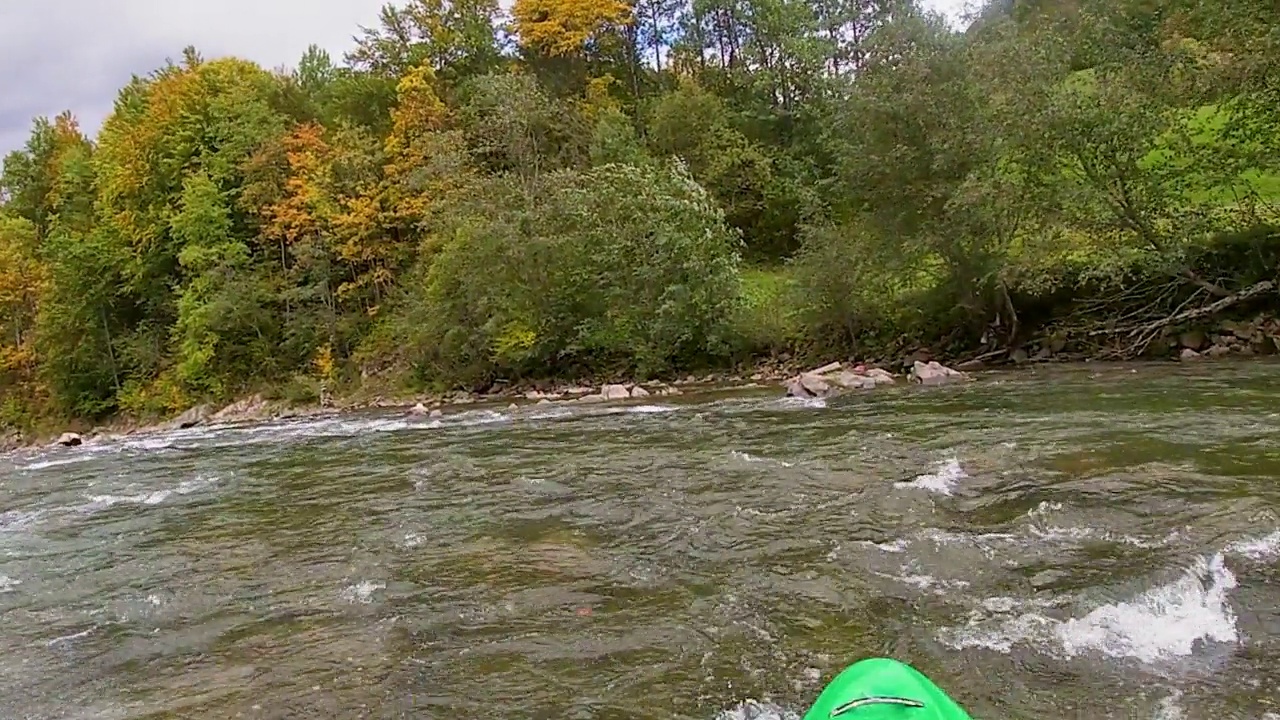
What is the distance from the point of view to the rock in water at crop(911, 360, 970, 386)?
19.6m

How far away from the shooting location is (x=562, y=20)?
41.7 metres

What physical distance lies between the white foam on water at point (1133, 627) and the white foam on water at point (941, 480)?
304cm

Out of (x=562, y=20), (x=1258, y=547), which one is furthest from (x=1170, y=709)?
(x=562, y=20)

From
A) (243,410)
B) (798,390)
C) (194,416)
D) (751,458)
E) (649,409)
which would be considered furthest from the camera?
(194,416)

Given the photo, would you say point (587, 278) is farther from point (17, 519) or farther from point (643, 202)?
point (17, 519)

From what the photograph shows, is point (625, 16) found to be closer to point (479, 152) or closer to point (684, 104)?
point (684, 104)

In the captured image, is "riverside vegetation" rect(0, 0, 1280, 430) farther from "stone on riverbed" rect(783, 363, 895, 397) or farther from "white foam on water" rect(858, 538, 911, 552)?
"white foam on water" rect(858, 538, 911, 552)

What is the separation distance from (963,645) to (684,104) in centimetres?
3214

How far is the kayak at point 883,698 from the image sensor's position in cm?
221

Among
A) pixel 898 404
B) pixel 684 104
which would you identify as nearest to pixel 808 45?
pixel 684 104

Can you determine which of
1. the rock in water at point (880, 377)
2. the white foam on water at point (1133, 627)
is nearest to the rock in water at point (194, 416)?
the rock in water at point (880, 377)

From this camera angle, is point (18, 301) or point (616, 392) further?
point (18, 301)

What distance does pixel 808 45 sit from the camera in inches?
1468

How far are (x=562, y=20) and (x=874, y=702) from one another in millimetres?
42784
